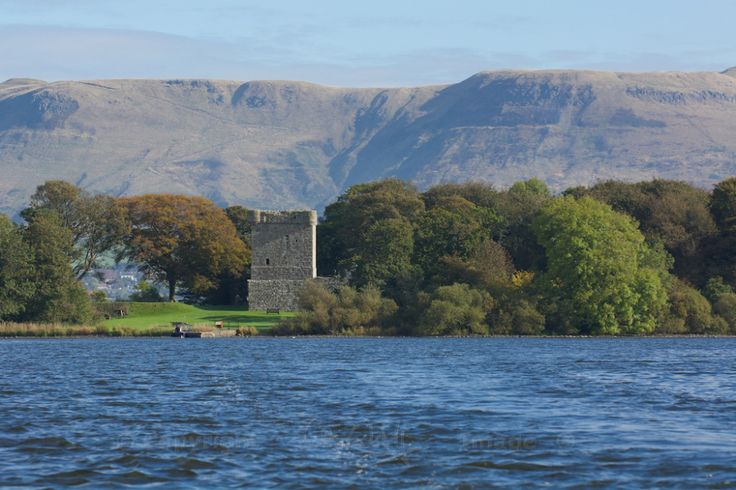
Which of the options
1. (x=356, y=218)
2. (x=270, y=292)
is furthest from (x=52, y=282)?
(x=356, y=218)

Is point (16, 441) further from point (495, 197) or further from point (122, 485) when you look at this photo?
point (495, 197)

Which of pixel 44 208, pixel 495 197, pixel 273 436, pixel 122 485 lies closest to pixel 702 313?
pixel 495 197

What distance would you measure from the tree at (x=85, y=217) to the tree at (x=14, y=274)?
1384cm

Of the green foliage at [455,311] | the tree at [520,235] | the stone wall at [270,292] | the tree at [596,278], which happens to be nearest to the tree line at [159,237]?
the stone wall at [270,292]

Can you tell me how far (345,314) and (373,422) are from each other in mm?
46069

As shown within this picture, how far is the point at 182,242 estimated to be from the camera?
96062 mm

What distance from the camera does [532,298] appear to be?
242 ft

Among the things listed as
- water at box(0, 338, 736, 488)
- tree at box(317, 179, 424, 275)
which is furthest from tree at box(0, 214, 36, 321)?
water at box(0, 338, 736, 488)

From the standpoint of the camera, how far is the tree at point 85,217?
307 feet

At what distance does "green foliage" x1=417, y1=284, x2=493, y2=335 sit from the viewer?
7256cm

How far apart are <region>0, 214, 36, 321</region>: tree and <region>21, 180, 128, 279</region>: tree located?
45.4ft

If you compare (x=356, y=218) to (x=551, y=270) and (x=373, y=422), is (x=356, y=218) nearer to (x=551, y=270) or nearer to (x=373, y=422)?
(x=551, y=270)

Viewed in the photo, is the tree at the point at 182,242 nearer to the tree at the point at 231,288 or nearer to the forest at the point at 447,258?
the forest at the point at 447,258

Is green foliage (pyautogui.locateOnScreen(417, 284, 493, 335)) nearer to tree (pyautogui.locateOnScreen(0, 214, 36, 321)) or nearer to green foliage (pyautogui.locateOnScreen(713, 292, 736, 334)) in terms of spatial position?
green foliage (pyautogui.locateOnScreen(713, 292, 736, 334))
